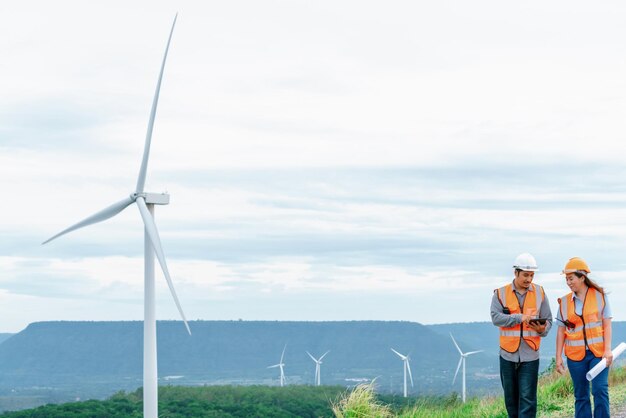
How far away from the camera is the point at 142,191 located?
20969mm

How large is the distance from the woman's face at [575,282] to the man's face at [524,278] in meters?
0.51

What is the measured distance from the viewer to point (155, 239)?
19656mm

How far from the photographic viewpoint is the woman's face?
1315cm

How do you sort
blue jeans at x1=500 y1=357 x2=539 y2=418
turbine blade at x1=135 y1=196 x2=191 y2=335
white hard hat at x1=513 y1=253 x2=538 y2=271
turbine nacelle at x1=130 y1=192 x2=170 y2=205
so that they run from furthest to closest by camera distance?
1. turbine nacelle at x1=130 y1=192 x2=170 y2=205
2. turbine blade at x1=135 y1=196 x2=191 y2=335
3. blue jeans at x1=500 y1=357 x2=539 y2=418
4. white hard hat at x1=513 y1=253 x2=538 y2=271

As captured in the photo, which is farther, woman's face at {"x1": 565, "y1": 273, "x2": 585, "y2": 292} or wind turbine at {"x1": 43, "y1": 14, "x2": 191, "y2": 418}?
wind turbine at {"x1": 43, "y1": 14, "x2": 191, "y2": 418}

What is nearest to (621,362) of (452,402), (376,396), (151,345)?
(452,402)

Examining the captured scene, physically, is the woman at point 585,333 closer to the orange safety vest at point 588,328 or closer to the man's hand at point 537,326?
the orange safety vest at point 588,328

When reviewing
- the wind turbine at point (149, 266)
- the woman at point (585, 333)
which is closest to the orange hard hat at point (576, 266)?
the woman at point (585, 333)

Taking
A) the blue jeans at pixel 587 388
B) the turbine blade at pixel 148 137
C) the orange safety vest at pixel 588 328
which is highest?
the turbine blade at pixel 148 137

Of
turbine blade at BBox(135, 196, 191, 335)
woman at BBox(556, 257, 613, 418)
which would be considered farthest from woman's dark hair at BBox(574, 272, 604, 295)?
turbine blade at BBox(135, 196, 191, 335)

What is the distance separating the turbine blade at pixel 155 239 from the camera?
18453 mm

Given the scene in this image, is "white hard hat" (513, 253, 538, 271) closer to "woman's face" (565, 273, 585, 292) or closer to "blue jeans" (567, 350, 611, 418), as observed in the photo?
"woman's face" (565, 273, 585, 292)

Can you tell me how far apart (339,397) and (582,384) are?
5.96 meters

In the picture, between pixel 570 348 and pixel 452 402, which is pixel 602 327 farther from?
pixel 452 402
